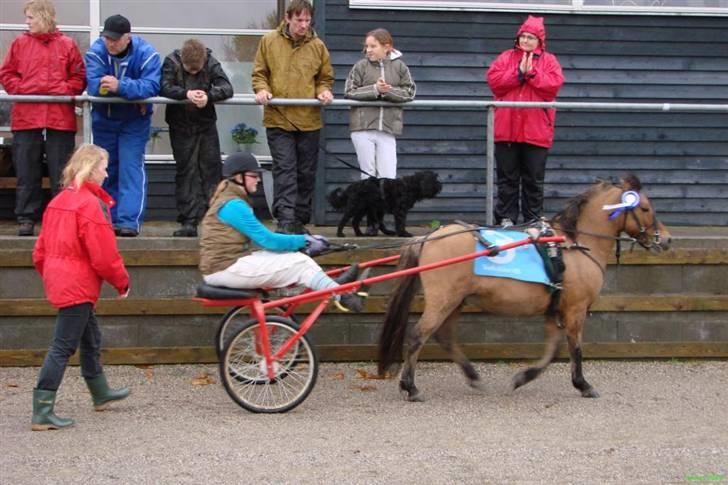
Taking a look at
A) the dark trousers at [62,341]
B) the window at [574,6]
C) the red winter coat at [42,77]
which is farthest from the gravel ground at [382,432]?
the window at [574,6]

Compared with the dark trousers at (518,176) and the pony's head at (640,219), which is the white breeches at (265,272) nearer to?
the pony's head at (640,219)

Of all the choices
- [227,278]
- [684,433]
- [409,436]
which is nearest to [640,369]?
[684,433]

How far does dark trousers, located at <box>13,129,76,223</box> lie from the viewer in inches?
386

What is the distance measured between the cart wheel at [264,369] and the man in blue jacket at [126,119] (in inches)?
86.0

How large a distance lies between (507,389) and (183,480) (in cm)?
328

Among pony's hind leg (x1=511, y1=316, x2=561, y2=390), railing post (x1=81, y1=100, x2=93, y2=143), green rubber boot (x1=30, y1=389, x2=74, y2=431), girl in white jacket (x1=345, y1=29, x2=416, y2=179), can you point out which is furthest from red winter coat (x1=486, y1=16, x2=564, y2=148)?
green rubber boot (x1=30, y1=389, x2=74, y2=431)

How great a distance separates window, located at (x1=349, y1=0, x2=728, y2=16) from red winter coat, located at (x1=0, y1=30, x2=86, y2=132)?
329cm

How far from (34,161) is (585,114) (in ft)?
19.0

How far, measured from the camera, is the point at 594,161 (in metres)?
12.4

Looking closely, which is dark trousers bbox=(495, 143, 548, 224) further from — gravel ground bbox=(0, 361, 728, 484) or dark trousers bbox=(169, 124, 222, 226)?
dark trousers bbox=(169, 124, 222, 226)

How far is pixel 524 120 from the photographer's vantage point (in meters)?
10.2

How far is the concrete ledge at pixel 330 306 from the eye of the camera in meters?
9.43

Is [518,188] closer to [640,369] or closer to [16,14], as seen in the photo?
[640,369]

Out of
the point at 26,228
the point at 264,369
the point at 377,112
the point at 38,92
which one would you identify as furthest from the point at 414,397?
the point at 38,92
